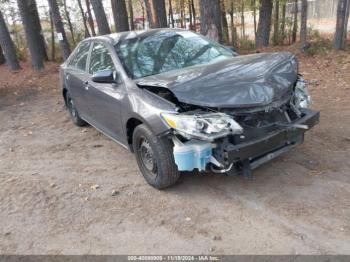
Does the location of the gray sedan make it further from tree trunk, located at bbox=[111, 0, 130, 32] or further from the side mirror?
tree trunk, located at bbox=[111, 0, 130, 32]

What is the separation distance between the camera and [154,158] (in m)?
3.99

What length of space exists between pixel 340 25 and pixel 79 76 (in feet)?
25.6

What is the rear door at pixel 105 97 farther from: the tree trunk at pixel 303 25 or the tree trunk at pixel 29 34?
the tree trunk at pixel 29 34

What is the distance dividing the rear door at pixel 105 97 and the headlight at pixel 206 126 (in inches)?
46.3

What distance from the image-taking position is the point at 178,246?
327 cm

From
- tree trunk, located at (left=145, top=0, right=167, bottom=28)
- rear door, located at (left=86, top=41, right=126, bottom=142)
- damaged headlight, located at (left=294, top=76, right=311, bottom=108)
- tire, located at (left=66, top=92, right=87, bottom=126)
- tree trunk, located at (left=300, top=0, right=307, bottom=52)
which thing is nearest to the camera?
damaged headlight, located at (left=294, top=76, right=311, bottom=108)

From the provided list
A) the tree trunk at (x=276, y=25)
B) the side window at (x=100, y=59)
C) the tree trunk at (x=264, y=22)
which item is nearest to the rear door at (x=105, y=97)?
the side window at (x=100, y=59)

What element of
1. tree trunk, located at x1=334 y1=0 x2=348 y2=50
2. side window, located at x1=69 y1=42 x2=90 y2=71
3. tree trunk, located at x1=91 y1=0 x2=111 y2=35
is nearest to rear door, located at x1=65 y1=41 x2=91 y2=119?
side window, located at x1=69 y1=42 x2=90 y2=71

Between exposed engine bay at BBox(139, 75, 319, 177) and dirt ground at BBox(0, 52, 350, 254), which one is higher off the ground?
exposed engine bay at BBox(139, 75, 319, 177)

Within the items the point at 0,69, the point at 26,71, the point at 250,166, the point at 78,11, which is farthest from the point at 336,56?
the point at 78,11

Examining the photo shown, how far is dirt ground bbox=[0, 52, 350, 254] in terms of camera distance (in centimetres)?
329

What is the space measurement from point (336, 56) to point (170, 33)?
6.42m

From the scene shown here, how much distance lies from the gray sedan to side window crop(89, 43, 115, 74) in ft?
0.06

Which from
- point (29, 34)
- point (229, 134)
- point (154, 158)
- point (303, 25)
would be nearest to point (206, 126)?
point (229, 134)
